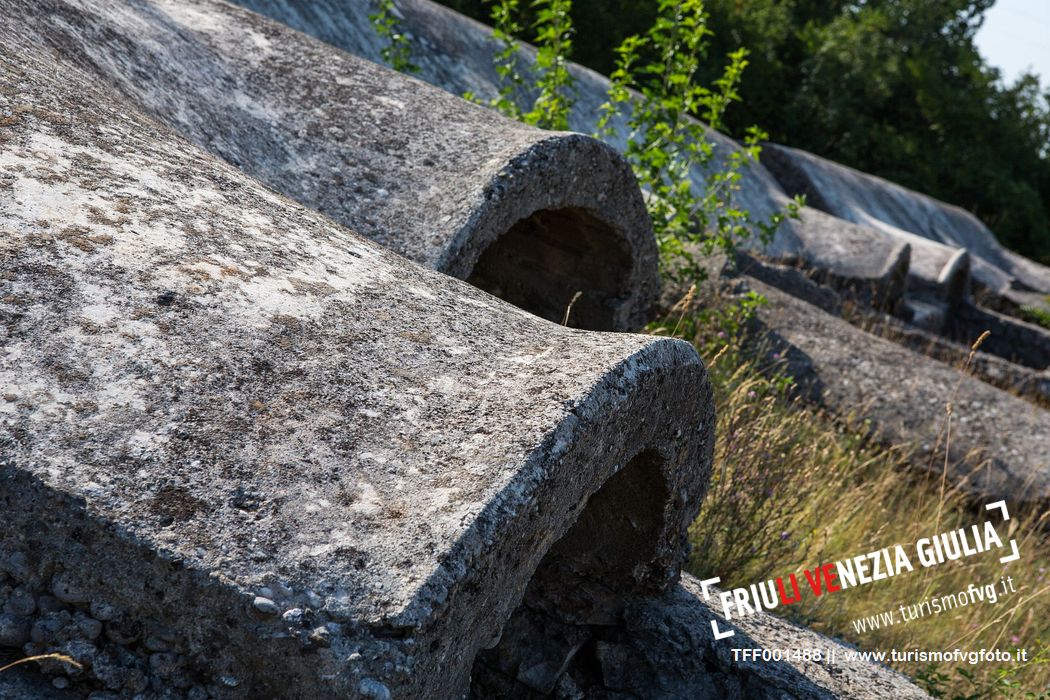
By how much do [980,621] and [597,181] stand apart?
9.29ft

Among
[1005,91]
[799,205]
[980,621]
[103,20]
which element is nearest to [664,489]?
[103,20]

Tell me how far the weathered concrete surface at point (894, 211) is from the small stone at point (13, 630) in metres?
13.7

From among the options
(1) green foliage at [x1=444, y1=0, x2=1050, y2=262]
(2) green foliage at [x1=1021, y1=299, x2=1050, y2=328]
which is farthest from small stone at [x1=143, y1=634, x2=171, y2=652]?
(1) green foliage at [x1=444, y1=0, x2=1050, y2=262]

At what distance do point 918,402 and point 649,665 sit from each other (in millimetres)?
4438

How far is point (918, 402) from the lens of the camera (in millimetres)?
6355

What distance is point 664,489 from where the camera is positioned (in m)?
2.45

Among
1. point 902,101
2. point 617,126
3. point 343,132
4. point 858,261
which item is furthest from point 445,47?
point 902,101

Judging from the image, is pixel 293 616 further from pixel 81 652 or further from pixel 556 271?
pixel 556 271

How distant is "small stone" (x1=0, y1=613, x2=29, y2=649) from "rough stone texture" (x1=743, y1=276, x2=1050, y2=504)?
5.24 metres

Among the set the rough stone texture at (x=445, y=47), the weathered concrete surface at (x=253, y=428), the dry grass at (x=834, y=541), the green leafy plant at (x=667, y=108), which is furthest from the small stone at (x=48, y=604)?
the rough stone texture at (x=445, y=47)

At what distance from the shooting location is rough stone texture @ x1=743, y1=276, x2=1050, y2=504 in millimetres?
6051

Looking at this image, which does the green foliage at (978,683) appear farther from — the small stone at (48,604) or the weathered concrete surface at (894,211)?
the weathered concrete surface at (894,211)

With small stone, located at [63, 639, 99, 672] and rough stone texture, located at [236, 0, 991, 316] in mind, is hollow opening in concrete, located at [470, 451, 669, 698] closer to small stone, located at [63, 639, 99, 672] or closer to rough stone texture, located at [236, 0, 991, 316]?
small stone, located at [63, 639, 99, 672]

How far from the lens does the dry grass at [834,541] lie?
3.89 meters
